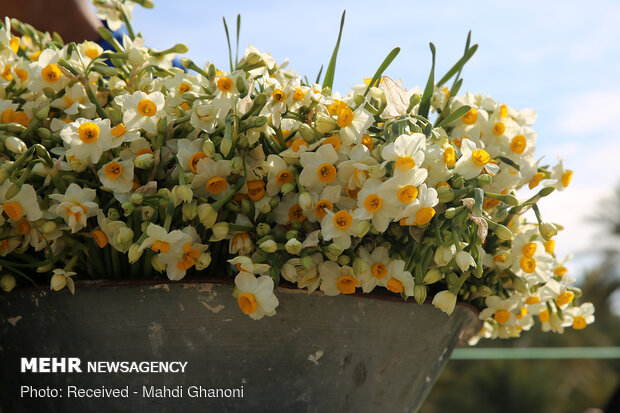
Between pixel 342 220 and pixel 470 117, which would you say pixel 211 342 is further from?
pixel 470 117

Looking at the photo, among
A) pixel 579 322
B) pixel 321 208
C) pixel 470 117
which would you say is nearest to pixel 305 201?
pixel 321 208

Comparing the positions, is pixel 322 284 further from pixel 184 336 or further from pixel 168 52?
pixel 168 52

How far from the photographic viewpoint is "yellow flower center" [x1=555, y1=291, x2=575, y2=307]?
74 centimetres

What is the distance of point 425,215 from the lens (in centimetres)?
53

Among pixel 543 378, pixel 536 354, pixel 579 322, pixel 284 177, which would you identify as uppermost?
pixel 284 177

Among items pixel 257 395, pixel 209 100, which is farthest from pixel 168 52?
pixel 257 395

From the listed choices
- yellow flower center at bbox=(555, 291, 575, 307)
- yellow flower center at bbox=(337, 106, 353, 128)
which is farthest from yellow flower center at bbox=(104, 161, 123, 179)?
yellow flower center at bbox=(555, 291, 575, 307)

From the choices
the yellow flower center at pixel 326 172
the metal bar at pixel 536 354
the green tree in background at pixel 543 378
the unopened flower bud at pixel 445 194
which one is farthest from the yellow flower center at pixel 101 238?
the green tree in background at pixel 543 378

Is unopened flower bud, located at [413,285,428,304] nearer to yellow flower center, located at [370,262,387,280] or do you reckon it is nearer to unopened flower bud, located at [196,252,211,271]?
yellow flower center, located at [370,262,387,280]

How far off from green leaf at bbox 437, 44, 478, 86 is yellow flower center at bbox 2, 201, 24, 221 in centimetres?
45

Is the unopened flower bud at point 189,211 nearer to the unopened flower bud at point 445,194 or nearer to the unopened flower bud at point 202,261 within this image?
the unopened flower bud at point 202,261

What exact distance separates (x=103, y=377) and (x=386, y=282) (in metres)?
0.29

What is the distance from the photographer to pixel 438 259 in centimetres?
56

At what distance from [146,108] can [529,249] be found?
41 cm
